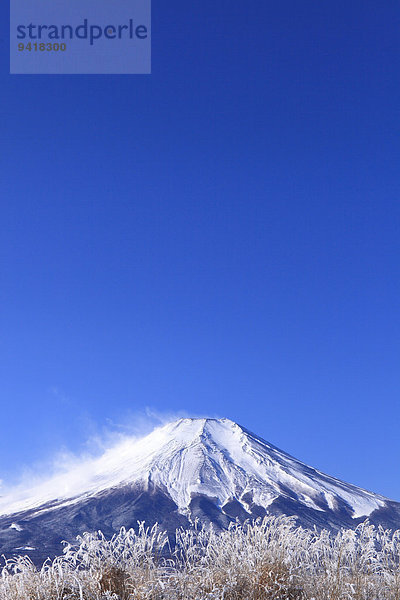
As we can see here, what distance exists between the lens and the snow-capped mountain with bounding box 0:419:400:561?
90.9 meters

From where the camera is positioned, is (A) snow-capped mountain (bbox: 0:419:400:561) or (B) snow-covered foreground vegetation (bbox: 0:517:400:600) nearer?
(B) snow-covered foreground vegetation (bbox: 0:517:400:600)

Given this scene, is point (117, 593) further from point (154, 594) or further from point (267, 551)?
point (267, 551)

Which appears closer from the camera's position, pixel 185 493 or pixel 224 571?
pixel 224 571

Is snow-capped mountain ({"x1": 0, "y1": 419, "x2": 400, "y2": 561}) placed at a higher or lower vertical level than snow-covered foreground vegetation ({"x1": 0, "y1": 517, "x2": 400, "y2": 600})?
lower

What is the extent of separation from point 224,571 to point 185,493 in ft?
332

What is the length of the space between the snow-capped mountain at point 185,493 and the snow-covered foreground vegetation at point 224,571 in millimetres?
73723

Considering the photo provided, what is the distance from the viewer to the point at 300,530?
8516mm

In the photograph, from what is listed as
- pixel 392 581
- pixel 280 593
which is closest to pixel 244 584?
pixel 280 593

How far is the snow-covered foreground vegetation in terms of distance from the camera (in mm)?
7055

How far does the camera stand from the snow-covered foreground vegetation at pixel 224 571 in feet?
23.1

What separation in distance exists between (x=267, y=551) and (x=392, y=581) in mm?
1740

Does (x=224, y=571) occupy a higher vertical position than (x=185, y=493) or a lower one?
higher

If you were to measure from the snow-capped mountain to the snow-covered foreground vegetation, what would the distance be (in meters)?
73.7

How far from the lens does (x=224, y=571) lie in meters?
7.43
